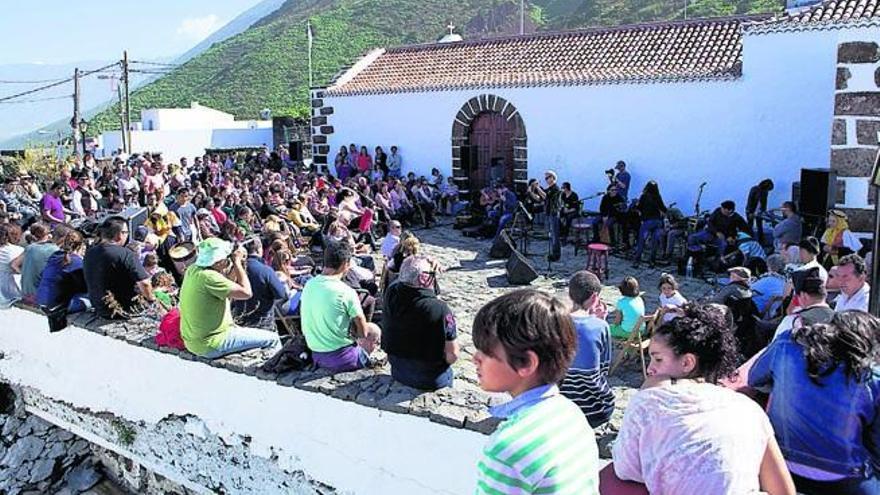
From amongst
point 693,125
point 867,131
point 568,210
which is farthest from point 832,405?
point 693,125

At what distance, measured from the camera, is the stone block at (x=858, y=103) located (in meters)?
10.7

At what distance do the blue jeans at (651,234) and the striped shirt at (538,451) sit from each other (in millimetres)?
9769

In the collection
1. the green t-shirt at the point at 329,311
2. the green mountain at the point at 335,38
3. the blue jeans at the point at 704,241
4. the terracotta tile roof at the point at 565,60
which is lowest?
the blue jeans at the point at 704,241

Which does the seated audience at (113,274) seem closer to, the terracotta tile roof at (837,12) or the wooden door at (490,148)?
the terracotta tile roof at (837,12)

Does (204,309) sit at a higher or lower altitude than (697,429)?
lower

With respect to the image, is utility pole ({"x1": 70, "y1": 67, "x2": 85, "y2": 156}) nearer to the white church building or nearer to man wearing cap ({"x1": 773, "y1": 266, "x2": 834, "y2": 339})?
the white church building

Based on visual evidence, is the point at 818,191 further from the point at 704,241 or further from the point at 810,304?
the point at 810,304

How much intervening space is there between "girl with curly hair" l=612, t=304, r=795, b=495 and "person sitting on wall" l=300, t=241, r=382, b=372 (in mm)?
2577

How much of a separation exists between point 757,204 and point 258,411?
9.13m

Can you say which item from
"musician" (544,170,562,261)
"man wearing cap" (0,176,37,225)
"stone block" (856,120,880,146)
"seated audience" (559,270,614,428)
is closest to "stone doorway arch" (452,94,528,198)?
"musician" (544,170,562,261)

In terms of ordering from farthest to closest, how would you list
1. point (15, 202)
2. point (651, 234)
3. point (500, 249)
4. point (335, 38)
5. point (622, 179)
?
point (335, 38) < point (622, 179) < point (15, 202) < point (500, 249) < point (651, 234)

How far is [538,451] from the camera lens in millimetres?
2248

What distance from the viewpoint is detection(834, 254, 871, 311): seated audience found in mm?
5902

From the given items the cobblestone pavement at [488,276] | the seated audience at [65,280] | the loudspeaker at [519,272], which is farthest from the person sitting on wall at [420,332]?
the loudspeaker at [519,272]
